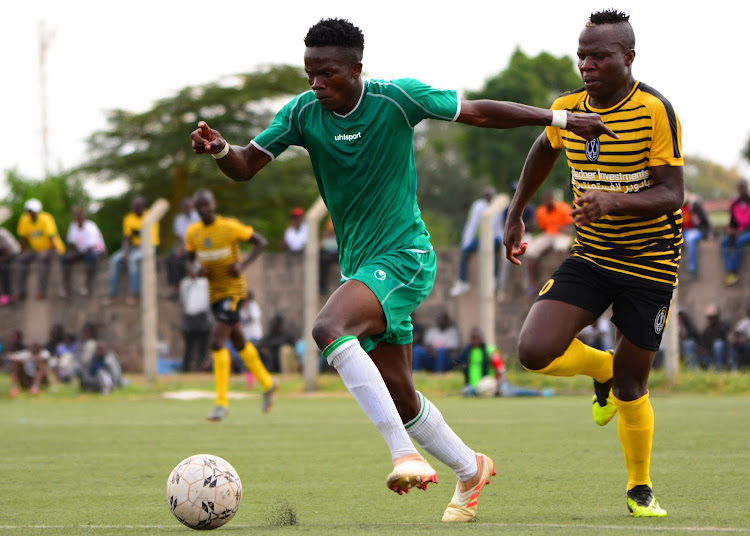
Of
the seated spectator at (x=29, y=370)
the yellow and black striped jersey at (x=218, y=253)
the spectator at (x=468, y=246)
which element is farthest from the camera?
the seated spectator at (x=29, y=370)

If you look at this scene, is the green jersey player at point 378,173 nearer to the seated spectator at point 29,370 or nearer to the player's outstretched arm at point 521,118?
the player's outstretched arm at point 521,118

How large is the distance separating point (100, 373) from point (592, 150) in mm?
15294

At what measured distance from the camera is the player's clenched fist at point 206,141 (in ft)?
18.1

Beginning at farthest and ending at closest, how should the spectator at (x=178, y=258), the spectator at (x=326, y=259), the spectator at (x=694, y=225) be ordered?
1. the spectator at (x=178, y=258)
2. the spectator at (x=326, y=259)
3. the spectator at (x=694, y=225)

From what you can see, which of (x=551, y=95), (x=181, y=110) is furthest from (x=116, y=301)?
(x=551, y=95)

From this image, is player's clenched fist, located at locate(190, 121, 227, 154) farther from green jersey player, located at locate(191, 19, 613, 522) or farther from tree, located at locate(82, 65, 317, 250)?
tree, located at locate(82, 65, 317, 250)

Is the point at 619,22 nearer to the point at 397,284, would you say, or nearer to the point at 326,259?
the point at 397,284

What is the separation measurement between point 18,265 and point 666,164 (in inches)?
808

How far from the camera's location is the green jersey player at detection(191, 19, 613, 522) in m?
5.54

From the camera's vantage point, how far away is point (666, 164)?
5.69m

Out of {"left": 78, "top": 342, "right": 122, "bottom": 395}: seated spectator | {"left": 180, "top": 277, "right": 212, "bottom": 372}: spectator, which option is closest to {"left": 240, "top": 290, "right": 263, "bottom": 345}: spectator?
{"left": 180, "top": 277, "right": 212, "bottom": 372}: spectator

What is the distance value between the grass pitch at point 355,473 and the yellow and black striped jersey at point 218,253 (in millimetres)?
1562

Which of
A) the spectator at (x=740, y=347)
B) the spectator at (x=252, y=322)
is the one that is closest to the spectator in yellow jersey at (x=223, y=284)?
the spectator at (x=252, y=322)

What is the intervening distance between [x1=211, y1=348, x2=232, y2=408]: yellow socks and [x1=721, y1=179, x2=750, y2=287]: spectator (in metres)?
8.76
